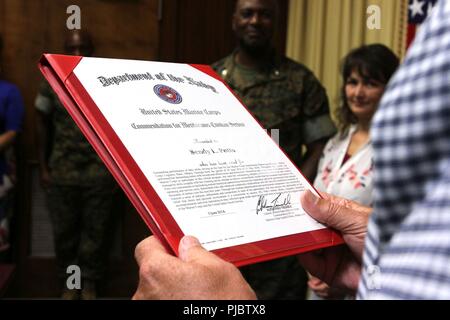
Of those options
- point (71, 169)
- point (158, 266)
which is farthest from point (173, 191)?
point (71, 169)

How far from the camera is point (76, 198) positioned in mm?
1979

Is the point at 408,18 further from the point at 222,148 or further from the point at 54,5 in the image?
the point at 222,148

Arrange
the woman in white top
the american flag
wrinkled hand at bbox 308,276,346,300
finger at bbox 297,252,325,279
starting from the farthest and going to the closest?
the american flag, the woman in white top, wrinkled hand at bbox 308,276,346,300, finger at bbox 297,252,325,279

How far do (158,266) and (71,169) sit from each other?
5.28 feet

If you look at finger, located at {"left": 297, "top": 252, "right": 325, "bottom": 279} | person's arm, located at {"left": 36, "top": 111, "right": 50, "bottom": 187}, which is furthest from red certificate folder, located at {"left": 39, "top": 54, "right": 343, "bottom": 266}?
person's arm, located at {"left": 36, "top": 111, "right": 50, "bottom": 187}

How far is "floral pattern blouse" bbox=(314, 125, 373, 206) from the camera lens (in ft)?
4.49

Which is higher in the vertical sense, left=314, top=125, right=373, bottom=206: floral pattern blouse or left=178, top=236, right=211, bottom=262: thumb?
left=178, top=236, right=211, bottom=262: thumb

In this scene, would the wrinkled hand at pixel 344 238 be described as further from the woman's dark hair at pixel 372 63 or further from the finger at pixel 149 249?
the woman's dark hair at pixel 372 63

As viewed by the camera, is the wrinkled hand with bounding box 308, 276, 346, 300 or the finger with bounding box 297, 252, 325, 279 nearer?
the finger with bounding box 297, 252, 325, 279

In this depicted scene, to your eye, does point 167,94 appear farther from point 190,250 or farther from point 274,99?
point 274,99

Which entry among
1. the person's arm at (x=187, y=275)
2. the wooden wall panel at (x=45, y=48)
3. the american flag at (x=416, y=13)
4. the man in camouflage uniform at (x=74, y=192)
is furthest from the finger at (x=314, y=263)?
the american flag at (x=416, y=13)

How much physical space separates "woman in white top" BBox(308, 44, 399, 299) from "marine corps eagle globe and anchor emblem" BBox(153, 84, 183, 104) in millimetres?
934
